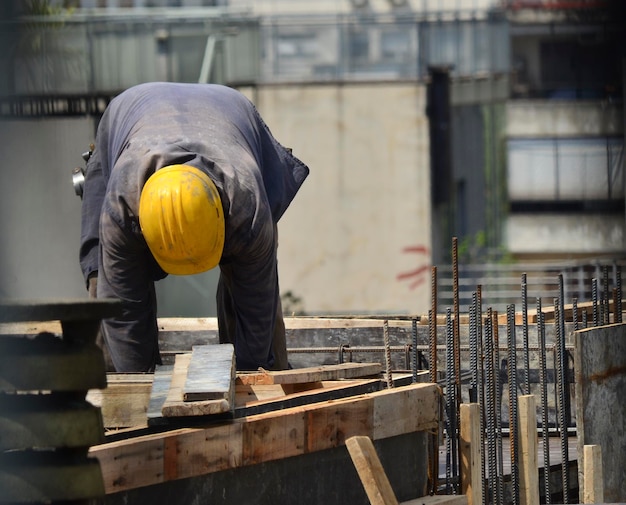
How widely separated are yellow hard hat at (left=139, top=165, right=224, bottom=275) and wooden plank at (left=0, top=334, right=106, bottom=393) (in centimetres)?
260

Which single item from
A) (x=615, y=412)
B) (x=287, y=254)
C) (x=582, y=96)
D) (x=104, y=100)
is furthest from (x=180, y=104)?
(x=582, y=96)

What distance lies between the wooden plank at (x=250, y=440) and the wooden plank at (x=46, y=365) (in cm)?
51

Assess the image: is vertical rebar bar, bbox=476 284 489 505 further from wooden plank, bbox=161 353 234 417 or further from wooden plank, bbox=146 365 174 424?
wooden plank, bbox=161 353 234 417

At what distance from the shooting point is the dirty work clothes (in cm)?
853

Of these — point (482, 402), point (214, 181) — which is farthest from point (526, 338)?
point (214, 181)

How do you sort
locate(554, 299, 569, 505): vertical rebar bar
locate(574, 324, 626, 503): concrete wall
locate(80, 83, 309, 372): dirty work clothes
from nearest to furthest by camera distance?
1. locate(80, 83, 309, 372): dirty work clothes
2. locate(574, 324, 626, 503): concrete wall
3. locate(554, 299, 569, 505): vertical rebar bar

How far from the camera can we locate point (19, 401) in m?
5.61

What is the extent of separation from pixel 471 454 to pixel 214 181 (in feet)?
6.80

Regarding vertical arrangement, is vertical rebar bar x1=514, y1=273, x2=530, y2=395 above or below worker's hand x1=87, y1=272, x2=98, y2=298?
below

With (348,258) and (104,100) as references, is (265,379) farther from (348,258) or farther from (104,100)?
(348,258)

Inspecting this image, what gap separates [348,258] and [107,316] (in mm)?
22536

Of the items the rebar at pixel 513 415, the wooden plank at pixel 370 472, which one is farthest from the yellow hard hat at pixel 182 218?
the wooden plank at pixel 370 472

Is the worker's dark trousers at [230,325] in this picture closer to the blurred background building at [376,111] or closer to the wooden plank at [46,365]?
the wooden plank at [46,365]

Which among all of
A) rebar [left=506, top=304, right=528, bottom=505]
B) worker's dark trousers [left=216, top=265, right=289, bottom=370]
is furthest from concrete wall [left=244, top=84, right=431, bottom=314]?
rebar [left=506, top=304, right=528, bottom=505]
